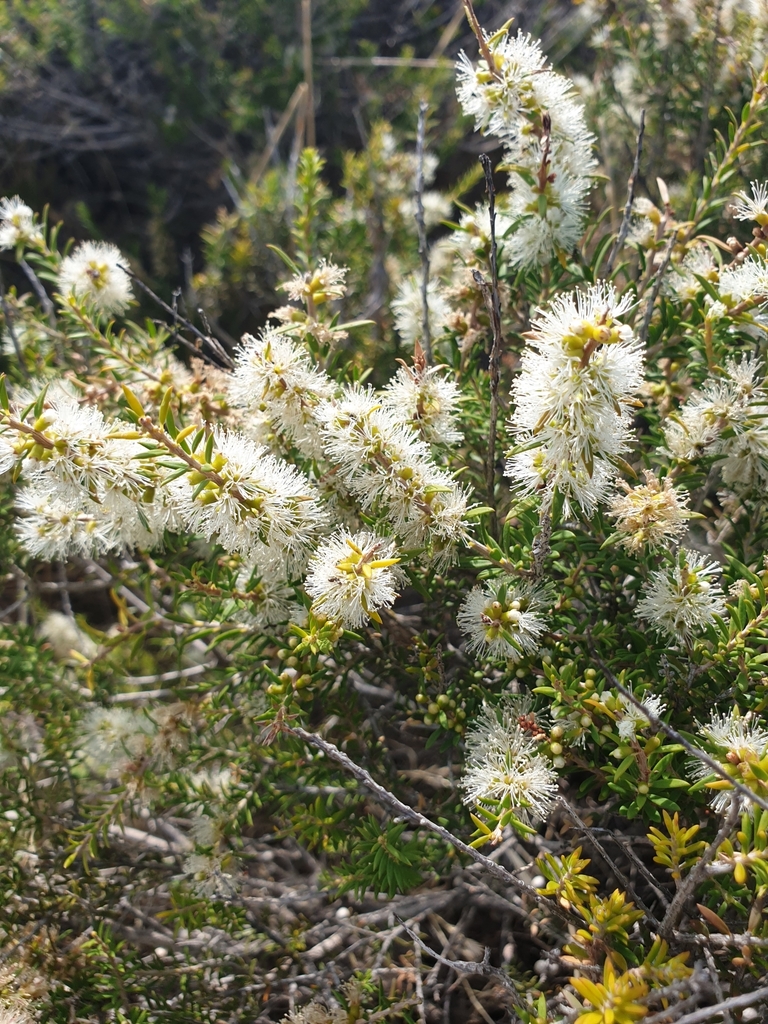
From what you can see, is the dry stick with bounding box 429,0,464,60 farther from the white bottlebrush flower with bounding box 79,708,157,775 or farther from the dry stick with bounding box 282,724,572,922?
the dry stick with bounding box 282,724,572,922

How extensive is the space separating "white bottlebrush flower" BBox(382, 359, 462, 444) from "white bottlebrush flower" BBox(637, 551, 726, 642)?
0.51m

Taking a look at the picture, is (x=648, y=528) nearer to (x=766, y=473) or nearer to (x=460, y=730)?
(x=766, y=473)

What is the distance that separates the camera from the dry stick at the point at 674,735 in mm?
1045

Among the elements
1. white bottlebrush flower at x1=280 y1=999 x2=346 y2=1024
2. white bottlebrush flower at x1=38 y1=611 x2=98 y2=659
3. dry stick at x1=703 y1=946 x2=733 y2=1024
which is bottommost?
white bottlebrush flower at x1=38 y1=611 x2=98 y2=659

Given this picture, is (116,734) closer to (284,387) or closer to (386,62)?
(284,387)

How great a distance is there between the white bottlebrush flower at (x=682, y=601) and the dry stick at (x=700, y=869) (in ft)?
1.12

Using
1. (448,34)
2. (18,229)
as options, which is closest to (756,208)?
(18,229)

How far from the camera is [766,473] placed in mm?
1508

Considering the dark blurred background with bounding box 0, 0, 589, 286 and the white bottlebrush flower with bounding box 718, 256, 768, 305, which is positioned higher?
the dark blurred background with bounding box 0, 0, 589, 286

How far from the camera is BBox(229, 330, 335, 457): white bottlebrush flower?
4.85ft

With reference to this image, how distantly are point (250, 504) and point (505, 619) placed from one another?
1.75 feet

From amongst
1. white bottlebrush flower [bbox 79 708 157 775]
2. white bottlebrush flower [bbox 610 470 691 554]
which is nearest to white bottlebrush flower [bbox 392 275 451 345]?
white bottlebrush flower [bbox 610 470 691 554]

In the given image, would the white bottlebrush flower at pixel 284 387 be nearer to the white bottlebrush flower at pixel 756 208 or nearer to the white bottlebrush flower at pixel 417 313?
the white bottlebrush flower at pixel 417 313

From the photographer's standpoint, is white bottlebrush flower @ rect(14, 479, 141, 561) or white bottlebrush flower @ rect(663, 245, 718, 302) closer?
white bottlebrush flower @ rect(14, 479, 141, 561)
